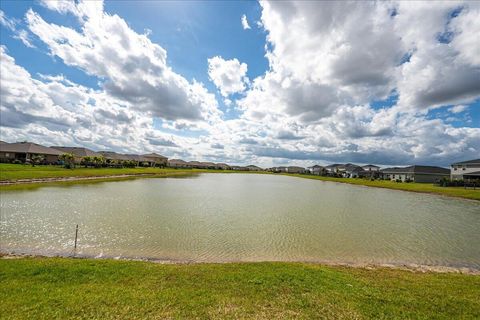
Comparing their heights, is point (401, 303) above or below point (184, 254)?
above

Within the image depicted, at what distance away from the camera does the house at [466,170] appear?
6053cm

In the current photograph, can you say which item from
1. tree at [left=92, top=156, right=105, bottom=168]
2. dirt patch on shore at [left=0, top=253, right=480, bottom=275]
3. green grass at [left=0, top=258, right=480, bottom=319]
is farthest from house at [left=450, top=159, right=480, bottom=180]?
tree at [left=92, top=156, right=105, bottom=168]

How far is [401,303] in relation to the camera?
6598mm

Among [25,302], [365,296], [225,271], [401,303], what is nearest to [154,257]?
[225,271]

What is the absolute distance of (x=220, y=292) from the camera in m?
6.92

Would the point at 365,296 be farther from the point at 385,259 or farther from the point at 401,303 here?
the point at 385,259

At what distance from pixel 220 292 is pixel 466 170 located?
273 ft

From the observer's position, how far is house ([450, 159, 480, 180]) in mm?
60531

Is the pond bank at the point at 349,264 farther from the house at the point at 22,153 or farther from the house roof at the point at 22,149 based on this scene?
the house roof at the point at 22,149

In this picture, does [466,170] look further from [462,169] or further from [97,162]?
[97,162]

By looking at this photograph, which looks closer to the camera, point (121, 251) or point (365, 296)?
point (365, 296)

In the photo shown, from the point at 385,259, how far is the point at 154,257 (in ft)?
36.3

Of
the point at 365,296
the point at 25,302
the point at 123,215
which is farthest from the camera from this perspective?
the point at 123,215

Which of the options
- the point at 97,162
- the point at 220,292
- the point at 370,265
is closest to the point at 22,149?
the point at 97,162
